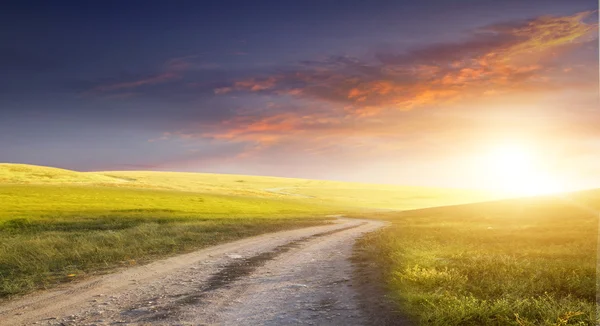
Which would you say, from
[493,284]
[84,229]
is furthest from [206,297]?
[84,229]

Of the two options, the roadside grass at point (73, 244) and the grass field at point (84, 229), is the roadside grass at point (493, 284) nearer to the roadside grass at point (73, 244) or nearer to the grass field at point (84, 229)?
the roadside grass at point (73, 244)

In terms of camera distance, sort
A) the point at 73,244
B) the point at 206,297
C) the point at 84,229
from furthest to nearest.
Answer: the point at 84,229, the point at 73,244, the point at 206,297

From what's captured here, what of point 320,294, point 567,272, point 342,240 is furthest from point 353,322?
point 342,240

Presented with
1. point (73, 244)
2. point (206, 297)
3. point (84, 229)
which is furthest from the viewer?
point (84, 229)

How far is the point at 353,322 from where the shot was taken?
368 inches

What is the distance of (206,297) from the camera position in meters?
11.6

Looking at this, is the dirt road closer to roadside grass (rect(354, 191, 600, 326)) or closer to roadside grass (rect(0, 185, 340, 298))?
roadside grass (rect(354, 191, 600, 326))

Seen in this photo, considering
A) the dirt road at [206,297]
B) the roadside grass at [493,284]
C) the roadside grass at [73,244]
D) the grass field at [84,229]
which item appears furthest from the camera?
the grass field at [84,229]

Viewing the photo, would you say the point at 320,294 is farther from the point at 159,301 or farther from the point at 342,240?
the point at 342,240

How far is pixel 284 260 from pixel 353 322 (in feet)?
30.6

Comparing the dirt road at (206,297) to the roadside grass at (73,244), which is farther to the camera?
the roadside grass at (73,244)

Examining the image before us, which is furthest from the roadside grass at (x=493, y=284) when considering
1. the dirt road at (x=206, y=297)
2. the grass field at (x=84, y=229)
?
the grass field at (x=84, y=229)

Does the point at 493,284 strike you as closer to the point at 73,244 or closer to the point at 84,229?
the point at 73,244

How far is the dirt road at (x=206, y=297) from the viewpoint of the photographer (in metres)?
9.69
